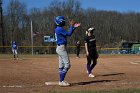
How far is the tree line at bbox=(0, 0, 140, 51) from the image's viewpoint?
9525 cm

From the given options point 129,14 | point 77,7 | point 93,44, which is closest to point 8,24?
point 77,7

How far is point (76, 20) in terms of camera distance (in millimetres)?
96875

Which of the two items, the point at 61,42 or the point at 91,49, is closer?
the point at 61,42

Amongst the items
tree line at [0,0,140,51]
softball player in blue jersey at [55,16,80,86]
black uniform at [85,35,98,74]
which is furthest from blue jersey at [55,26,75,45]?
tree line at [0,0,140,51]

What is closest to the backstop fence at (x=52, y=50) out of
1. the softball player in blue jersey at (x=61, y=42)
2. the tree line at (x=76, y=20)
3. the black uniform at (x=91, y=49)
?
the tree line at (x=76, y=20)

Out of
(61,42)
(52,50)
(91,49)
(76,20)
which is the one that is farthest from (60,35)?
(76,20)

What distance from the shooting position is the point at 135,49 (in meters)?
72.9

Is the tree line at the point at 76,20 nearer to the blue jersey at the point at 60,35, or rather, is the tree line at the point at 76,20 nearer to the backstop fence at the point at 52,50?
the backstop fence at the point at 52,50

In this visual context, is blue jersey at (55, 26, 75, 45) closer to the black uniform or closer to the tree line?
the black uniform

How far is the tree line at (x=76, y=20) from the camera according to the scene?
95250 mm

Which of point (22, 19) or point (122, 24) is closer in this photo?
point (22, 19)

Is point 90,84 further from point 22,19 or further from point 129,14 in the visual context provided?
point 129,14

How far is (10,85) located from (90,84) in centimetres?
238

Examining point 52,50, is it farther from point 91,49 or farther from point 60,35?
point 60,35
